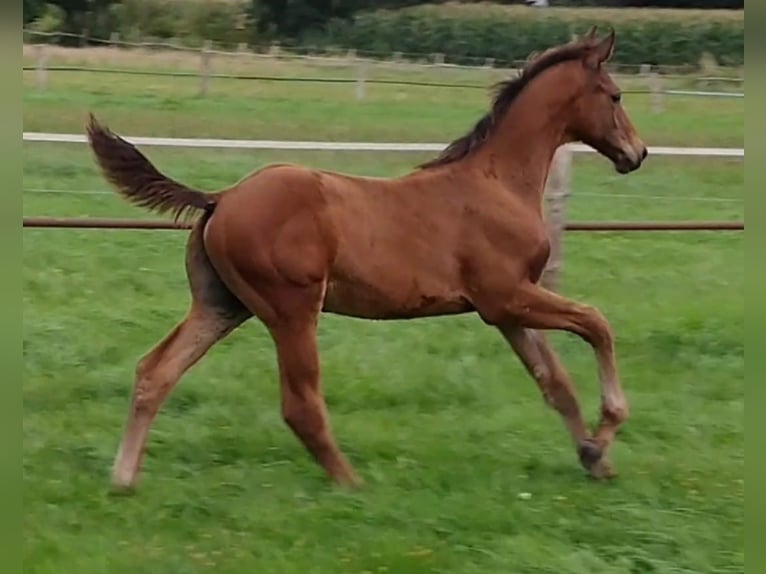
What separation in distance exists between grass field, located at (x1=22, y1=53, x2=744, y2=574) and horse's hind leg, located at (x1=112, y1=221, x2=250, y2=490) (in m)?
0.26

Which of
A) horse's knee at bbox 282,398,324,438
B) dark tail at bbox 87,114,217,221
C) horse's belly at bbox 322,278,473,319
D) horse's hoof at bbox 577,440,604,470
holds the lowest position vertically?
horse's hoof at bbox 577,440,604,470

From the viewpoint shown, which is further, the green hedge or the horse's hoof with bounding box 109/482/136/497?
the green hedge

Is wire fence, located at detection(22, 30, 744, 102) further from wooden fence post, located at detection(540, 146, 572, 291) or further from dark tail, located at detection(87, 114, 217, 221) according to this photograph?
dark tail, located at detection(87, 114, 217, 221)

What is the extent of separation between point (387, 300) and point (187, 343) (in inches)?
32.5

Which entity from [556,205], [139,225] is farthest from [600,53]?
[139,225]

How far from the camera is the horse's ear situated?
17.2 feet

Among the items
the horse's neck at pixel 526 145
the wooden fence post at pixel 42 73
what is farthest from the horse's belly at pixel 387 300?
the wooden fence post at pixel 42 73

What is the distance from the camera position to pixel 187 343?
4.89 m

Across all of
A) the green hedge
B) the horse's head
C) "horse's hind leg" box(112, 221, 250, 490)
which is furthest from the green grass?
"horse's hind leg" box(112, 221, 250, 490)

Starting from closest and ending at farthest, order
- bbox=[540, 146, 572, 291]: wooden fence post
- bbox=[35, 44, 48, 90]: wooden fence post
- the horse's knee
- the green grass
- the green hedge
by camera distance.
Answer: the horse's knee, bbox=[540, 146, 572, 291]: wooden fence post, the green grass, bbox=[35, 44, 48, 90]: wooden fence post, the green hedge

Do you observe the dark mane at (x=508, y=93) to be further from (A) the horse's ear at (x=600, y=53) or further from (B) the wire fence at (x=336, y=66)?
(B) the wire fence at (x=336, y=66)

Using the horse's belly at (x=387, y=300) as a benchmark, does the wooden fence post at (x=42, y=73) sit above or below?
below

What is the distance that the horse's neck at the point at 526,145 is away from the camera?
522 cm

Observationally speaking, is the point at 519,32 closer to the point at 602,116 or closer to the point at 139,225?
the point at 139,225
